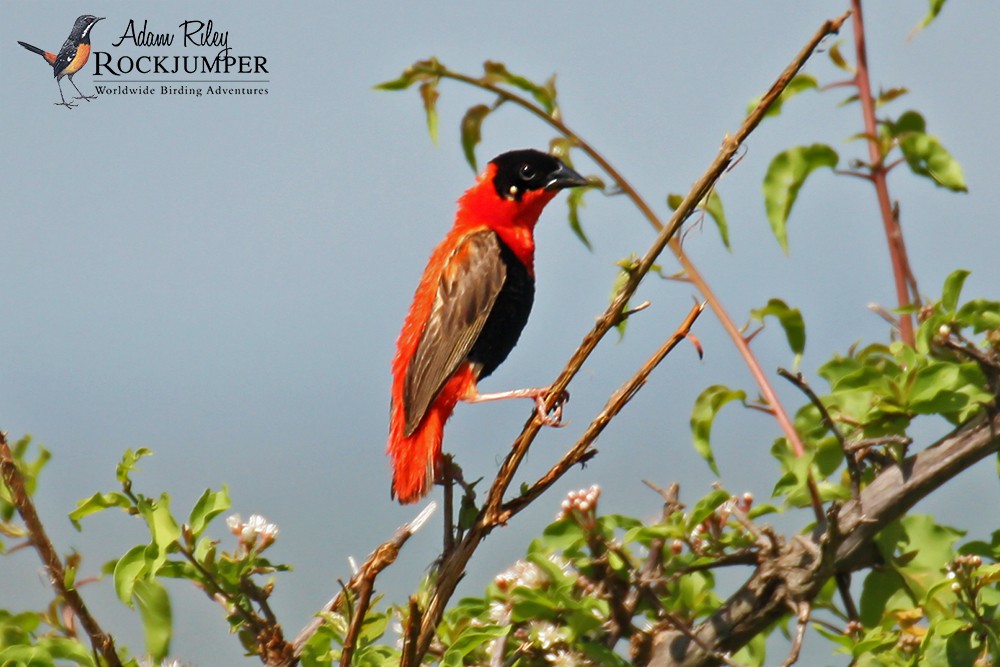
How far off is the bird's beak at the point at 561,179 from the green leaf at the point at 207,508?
2.34 meters

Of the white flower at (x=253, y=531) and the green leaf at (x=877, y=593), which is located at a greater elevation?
the white flower at (x=253, y=531)

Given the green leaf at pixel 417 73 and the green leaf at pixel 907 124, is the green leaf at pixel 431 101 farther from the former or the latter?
the green leaf at pixel 907 124

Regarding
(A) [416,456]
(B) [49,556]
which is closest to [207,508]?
(B) [49,556]

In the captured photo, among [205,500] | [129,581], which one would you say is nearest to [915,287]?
[205,500]

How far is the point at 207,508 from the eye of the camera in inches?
87.7

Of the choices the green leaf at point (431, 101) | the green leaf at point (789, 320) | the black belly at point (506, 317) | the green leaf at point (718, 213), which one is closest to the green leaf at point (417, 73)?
the green leaf at point (431, 101)

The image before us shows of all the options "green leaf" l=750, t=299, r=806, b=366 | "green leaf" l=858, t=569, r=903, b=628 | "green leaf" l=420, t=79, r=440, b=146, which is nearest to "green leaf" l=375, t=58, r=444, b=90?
"green leaf" l=420, t=79, r=440, b=146

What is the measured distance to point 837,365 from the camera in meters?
2.36

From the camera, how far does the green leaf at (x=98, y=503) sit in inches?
85.8

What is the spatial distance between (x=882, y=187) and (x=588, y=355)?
36.5 inches

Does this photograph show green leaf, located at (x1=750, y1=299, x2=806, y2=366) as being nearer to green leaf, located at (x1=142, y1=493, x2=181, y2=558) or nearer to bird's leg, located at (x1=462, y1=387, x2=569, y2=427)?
bird's leg, located at (x1=462, y1=387, x2=569, y2=427)

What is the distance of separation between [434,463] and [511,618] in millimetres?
1000

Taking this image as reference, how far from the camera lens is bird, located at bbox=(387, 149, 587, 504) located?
3354mm

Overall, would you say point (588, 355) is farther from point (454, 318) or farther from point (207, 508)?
point (454, 318)
